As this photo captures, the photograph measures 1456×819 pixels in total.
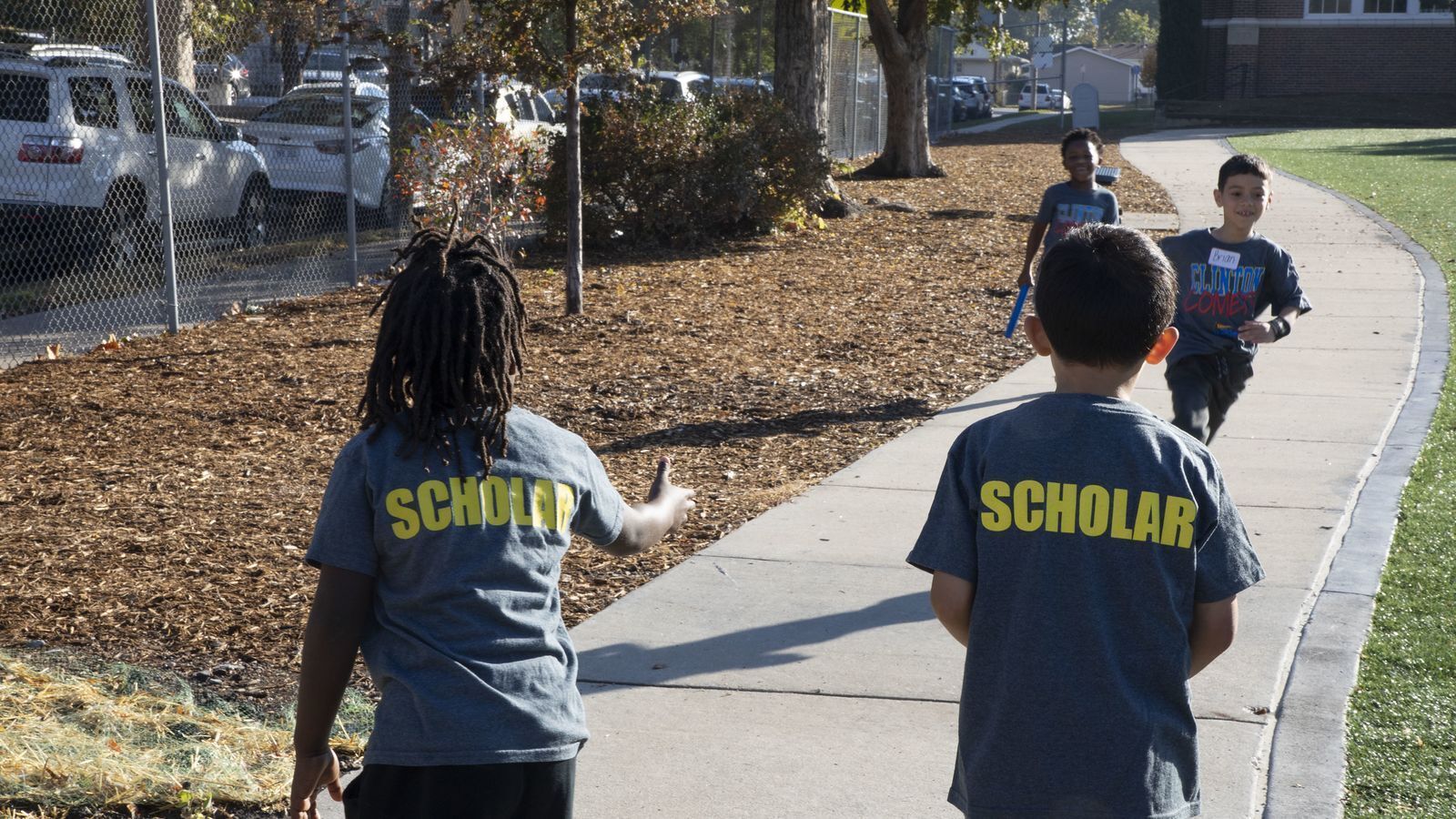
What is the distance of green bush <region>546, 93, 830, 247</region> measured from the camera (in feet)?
45.5

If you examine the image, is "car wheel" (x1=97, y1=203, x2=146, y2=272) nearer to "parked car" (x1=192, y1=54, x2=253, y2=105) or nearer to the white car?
"parked car" (x1=192, y1=54, x2=253, y2=105)

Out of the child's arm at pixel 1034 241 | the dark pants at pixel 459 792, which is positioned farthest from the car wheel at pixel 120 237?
the dark pants at pixel 459 792

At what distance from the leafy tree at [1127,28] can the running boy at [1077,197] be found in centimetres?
12098

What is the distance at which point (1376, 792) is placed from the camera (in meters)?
3.64

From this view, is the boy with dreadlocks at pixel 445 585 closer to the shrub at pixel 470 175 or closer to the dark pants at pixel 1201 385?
the dark pants at pixel 1201 385

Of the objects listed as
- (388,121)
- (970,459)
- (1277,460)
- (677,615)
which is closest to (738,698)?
(677,615)

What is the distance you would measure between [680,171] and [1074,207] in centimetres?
702

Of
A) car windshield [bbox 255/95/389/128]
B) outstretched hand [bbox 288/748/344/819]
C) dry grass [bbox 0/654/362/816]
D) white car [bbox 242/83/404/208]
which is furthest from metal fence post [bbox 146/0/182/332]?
outstretched hand [bbox 288/748/344/819]

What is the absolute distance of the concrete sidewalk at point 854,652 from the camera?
3.73 meters

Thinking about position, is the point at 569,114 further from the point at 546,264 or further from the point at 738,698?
the point at 738,698

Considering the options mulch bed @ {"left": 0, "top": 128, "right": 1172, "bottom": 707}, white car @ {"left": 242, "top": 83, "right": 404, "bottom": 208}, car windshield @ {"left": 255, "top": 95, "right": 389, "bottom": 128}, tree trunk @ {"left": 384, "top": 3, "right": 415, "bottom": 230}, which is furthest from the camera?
car windshield @ {"left": 255, "top": 95, "right": 389, "bottom": 128}

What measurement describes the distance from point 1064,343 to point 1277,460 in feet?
17.0

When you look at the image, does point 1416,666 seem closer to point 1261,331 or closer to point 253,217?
point 1261,331

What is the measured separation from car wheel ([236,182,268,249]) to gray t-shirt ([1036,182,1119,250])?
752 cm
